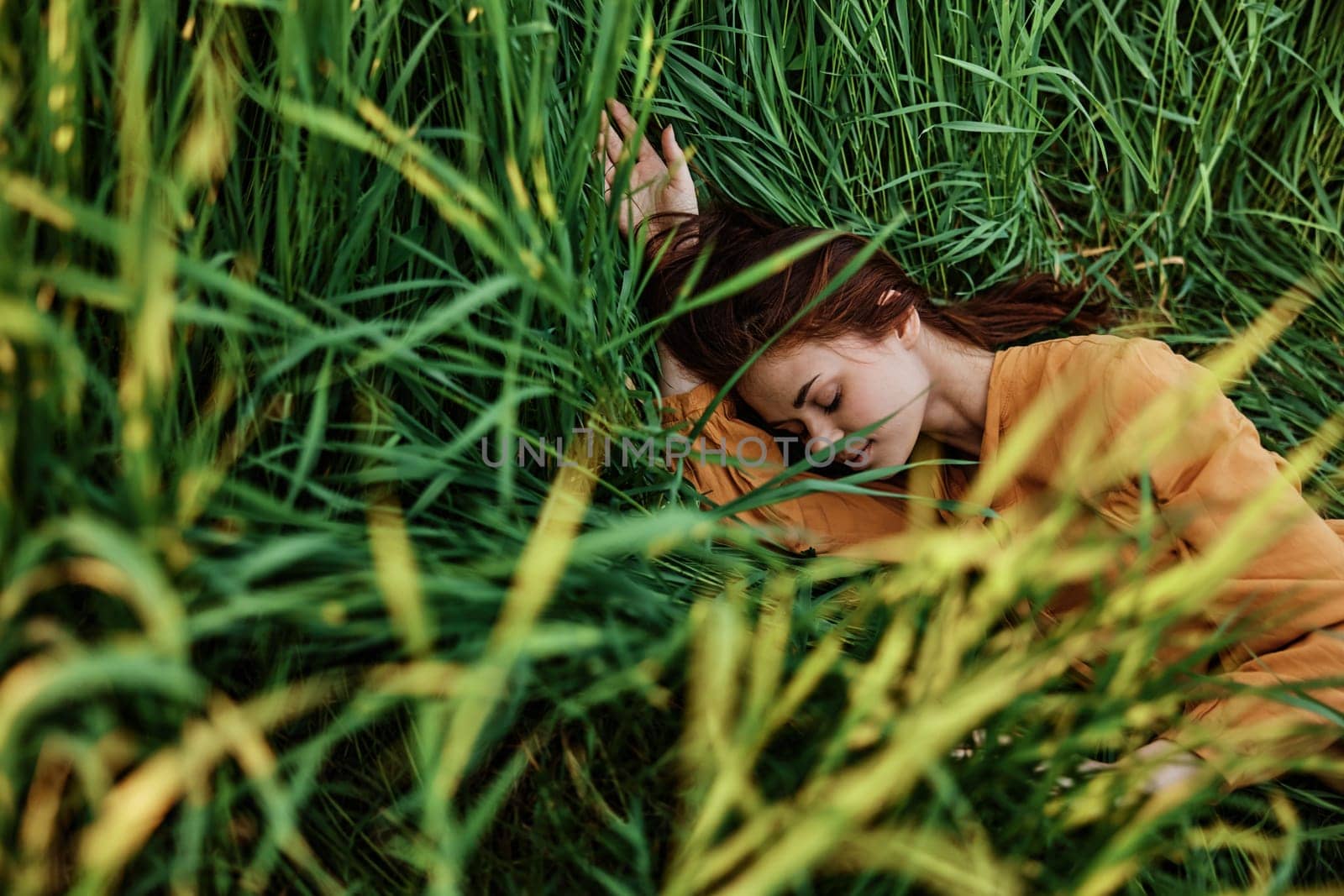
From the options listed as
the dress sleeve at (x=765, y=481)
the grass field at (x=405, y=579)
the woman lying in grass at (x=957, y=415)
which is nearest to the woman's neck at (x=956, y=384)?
the woman lying in grass at (x=957, y=415)

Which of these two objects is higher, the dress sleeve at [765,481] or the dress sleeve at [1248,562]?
the dress sleeve at [1248,562]

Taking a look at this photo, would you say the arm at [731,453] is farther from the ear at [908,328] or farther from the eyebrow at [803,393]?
the ear at [908,328]

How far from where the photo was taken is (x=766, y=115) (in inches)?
51.5

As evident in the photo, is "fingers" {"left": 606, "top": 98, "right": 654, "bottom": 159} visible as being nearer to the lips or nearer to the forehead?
the forehead

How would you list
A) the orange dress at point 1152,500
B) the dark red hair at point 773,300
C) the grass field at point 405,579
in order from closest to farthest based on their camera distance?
the grass field at point 405,579 → the orange dress at point 1152,500 → the dark red hair at point 773,300

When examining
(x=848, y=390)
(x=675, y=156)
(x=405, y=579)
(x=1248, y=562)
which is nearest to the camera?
(x=405, y=579)

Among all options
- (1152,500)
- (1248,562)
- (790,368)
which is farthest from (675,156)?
(1248,562)

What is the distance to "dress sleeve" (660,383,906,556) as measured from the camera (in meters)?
1.27

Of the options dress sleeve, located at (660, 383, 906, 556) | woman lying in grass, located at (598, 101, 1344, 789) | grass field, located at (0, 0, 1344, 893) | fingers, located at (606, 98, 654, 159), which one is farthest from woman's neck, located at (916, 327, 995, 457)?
fingers, located at (606, 98, 654, 159)

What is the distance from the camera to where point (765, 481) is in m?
1.28

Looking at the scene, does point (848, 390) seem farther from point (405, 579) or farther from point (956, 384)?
point (405, 579)

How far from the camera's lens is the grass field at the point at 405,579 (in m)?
0.57

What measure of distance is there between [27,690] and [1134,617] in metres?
0.70

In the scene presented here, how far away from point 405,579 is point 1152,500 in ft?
3.01
